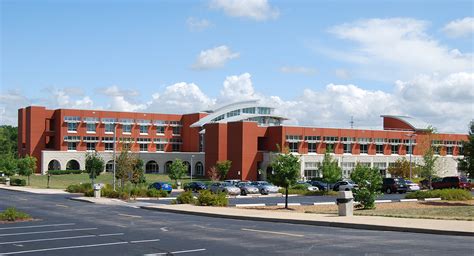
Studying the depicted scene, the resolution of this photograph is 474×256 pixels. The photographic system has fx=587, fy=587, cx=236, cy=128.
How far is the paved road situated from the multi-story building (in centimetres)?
5724

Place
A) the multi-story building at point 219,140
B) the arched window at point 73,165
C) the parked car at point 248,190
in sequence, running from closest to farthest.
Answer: the parked car at point 248,190, the multi-story building at point 219,140, the arched window at point 73,165

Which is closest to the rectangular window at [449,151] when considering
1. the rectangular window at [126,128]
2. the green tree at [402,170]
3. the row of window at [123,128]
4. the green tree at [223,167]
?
the green tree at [402,170]

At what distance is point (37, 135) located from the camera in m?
97.7

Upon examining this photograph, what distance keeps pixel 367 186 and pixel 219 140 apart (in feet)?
182

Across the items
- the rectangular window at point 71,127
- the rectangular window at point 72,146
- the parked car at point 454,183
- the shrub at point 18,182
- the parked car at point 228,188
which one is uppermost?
the rectangular window at point 71,127

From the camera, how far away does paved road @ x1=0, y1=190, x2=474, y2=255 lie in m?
15.0

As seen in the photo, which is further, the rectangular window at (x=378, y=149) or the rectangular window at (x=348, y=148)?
the rectangular window at (x=378, y=149)

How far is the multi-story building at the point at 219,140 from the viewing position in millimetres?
84188

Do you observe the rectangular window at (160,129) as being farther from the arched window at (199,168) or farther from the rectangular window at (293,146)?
the rectangular window at (293,146)

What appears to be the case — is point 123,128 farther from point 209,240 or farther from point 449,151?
point 209,240

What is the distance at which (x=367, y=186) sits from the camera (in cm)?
3238

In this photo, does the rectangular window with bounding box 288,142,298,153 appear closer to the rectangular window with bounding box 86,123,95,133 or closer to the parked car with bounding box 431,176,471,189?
the parked car with bounding box 431,176,471,189

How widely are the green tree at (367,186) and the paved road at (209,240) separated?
398 inches

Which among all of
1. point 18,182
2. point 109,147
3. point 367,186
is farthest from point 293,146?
point 367,186
